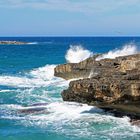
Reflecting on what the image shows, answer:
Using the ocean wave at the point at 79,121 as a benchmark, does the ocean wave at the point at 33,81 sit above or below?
below

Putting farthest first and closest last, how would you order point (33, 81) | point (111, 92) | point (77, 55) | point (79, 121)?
1. point (77, 55)
2. point (33, 81)
3. point (79, 121)
4. point (111, 92)

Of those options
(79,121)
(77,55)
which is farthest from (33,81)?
(77,55)

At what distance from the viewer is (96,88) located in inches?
817

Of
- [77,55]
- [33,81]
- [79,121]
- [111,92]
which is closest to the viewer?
[111,92]

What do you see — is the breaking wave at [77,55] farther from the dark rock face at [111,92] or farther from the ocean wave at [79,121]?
the dark rock face at [111,92]

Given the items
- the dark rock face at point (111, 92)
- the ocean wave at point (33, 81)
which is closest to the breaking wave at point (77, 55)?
the ocean wave at point (33, 81)

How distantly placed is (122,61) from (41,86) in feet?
38.7

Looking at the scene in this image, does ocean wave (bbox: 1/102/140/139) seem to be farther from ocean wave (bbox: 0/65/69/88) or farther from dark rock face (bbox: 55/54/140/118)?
ocean wave (bbox: 0/65/69/88)

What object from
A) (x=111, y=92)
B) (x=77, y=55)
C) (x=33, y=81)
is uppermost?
(x=111, y=92)

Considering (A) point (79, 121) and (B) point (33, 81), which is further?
(B) point (33, 81)

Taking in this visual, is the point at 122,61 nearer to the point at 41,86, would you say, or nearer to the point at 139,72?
the point at 139,72

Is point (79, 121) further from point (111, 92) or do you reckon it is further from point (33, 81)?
point (33, 81)

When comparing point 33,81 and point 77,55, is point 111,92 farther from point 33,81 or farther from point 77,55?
point 77,55

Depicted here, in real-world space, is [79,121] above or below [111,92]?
below
